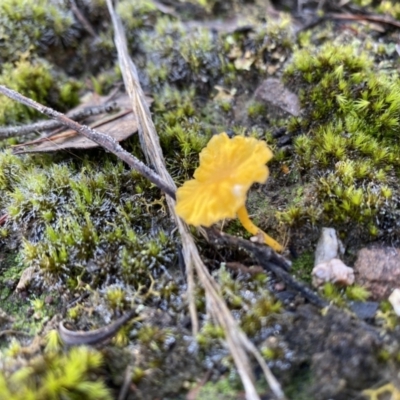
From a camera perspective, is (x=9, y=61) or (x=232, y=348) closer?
(x=232, y=348)

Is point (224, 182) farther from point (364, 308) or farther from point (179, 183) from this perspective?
point (364, 308)

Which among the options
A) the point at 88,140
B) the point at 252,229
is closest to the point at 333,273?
the point at 252,229

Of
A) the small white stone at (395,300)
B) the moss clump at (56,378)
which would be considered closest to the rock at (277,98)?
the small white stone at (395,300)

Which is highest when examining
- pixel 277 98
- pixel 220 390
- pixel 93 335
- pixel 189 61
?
pixel 189 61

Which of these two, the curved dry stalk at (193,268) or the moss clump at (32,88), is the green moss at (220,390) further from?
the moss clump at (32,88)

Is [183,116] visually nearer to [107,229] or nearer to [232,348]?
[107,229]

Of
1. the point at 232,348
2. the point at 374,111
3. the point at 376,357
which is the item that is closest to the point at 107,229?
the point at 232,348
